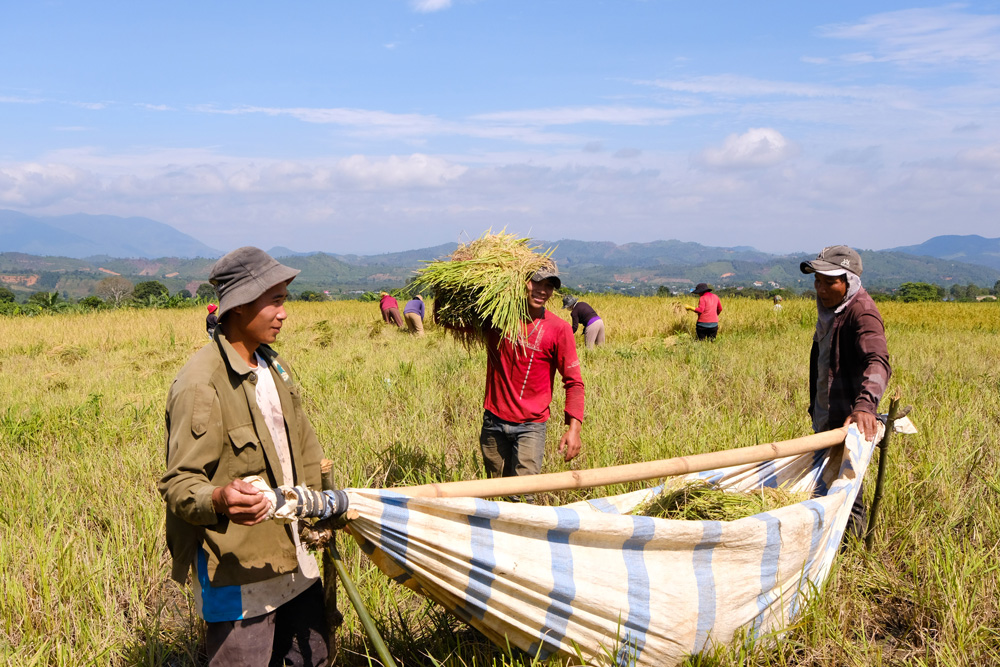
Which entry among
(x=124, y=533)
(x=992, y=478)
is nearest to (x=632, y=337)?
(x=992, y=478)

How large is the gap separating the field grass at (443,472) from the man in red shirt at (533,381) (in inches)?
13.5

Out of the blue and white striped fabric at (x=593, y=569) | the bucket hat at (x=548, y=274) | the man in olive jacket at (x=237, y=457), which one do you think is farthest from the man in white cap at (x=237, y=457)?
the bucket hat at (x=548, y=274)

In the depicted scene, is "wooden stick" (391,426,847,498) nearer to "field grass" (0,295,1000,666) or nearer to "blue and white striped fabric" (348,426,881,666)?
"blue and white striped fabric" (348,426,881,666)

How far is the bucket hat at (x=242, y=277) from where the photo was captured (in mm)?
1738

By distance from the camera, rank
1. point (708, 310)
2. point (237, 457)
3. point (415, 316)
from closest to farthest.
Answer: point (237, 457) → point (708, 310) → point (415, 316)

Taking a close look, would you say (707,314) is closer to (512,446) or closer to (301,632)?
(512,446)

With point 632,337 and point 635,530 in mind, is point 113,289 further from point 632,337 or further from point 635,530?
point 635,530

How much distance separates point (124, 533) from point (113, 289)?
3522 inches

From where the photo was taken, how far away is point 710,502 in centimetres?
246

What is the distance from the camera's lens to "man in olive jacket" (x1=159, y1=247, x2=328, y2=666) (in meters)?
1.63

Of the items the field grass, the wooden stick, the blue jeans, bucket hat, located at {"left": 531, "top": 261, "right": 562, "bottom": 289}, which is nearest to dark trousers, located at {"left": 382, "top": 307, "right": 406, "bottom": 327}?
the field grass

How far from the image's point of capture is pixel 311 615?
6.49 ft

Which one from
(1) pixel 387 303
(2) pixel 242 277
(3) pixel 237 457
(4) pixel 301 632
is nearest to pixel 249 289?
(2) pixel 242 277

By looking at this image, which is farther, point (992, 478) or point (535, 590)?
point (992, 478)
